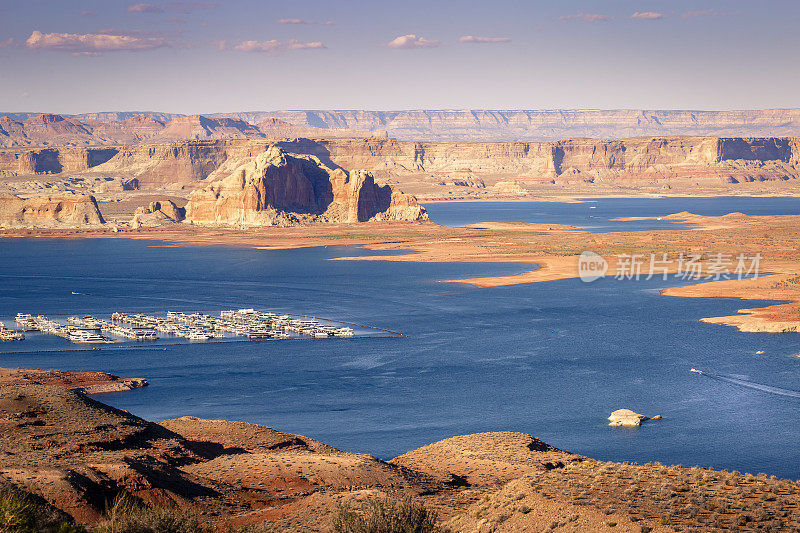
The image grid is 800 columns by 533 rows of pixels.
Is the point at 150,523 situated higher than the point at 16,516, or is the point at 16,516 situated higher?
the point at 16,516

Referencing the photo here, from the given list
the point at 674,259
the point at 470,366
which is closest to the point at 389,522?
the point at 470,366

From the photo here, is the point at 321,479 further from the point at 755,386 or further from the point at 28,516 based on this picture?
the point at 755,386

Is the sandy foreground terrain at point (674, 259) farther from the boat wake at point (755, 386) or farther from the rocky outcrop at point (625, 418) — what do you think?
the rocky outcrop at point (625, 418)

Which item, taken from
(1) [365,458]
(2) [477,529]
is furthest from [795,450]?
(2) [477,529]
